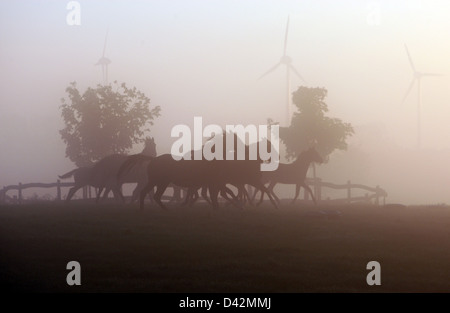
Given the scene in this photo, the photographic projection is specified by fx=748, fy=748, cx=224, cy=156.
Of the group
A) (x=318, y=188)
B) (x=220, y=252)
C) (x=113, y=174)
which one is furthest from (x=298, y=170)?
(x=220, y=252)

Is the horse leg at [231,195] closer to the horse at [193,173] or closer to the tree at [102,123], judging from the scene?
the horse at [193,173]

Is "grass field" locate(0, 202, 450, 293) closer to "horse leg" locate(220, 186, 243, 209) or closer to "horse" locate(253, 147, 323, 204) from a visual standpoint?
"horse leg" locate(220, 186, 243, 209)

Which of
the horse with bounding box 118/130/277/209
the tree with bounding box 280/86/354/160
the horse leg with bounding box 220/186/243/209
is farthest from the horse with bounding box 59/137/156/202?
the tree with bounding box 280/86/354/160

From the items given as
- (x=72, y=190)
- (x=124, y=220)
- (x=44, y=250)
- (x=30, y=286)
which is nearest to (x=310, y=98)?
(x=72, y=190)

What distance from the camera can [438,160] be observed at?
127625mm

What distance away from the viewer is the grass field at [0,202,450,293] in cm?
1355

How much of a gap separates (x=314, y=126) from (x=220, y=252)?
125ft

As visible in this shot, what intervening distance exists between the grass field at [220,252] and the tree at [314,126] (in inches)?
1147

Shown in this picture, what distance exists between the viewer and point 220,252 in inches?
651

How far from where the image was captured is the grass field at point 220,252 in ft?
44.5

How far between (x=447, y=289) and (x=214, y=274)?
14.0ft

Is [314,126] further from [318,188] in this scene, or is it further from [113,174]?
[113,174]

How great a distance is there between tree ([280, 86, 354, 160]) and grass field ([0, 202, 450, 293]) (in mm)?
29133

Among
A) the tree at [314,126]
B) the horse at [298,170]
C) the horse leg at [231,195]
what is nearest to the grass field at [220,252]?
the horse leg at [231,195]
